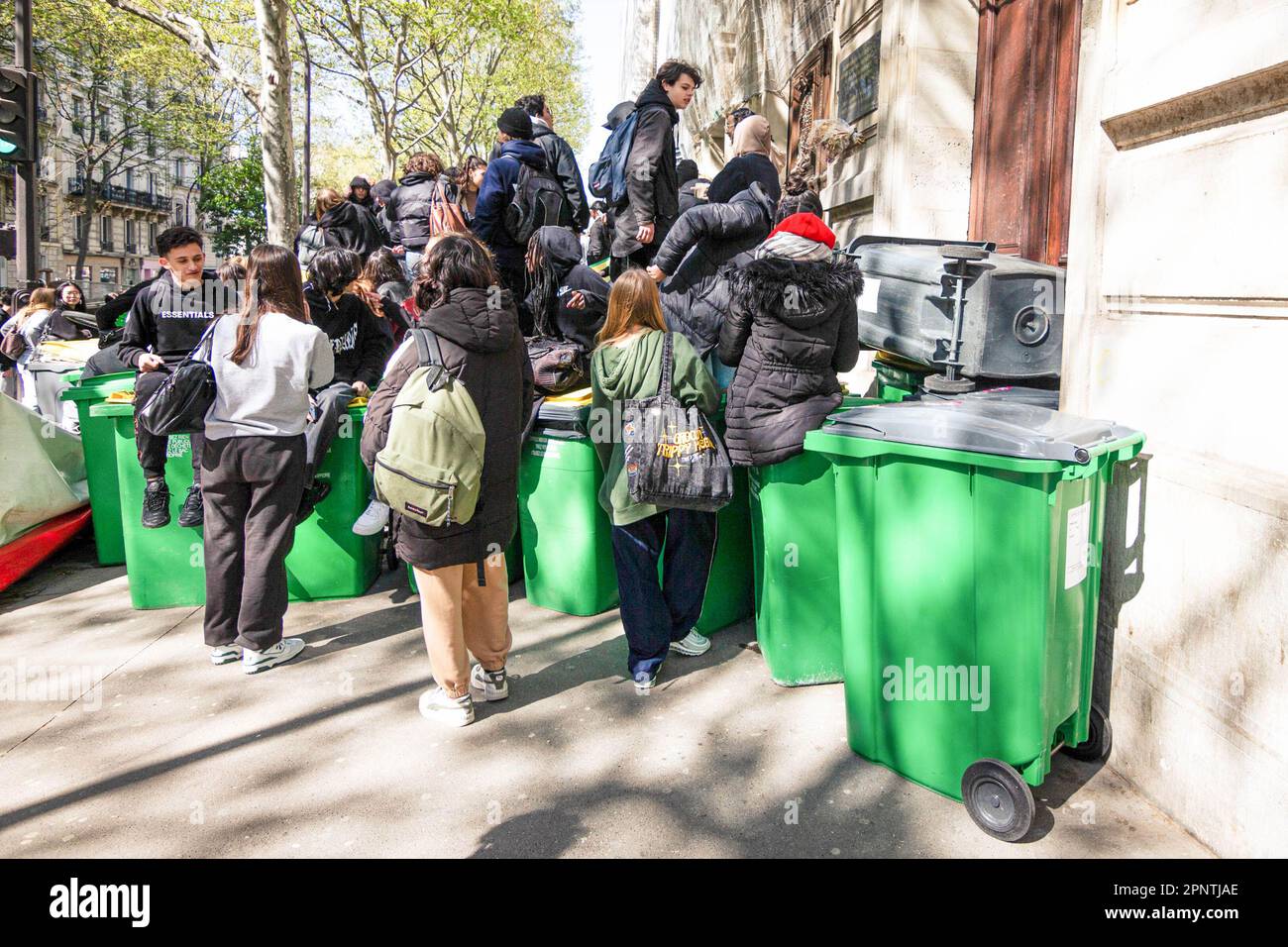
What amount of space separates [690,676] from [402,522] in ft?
4.99

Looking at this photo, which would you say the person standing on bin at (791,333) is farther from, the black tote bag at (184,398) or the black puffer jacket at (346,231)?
the black puffer jacket at (346,231)

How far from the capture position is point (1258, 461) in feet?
9.24

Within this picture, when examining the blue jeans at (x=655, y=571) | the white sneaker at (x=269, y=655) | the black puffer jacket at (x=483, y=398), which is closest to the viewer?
the black puffer jacket at (x=483, y=398)

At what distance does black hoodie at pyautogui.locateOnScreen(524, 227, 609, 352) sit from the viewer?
18.4 feet

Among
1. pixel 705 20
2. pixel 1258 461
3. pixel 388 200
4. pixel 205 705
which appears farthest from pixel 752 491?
pixel 705 20

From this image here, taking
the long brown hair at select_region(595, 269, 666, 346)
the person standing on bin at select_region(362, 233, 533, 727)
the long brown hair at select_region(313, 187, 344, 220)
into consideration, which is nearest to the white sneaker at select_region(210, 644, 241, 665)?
the person standing on bin at select_region(362, 233, 533, 727)

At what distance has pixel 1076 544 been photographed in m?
3.00

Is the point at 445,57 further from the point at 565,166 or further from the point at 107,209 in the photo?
the point at 107,209

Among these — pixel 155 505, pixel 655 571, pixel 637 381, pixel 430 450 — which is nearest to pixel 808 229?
pixel 637 381

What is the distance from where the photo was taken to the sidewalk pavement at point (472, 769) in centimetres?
302

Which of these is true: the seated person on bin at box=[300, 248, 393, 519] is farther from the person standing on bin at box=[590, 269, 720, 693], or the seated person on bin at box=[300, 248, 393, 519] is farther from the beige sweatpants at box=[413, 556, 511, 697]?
the person standing on bin at box=[590, 269, 720, 693]

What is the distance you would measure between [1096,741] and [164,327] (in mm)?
4915

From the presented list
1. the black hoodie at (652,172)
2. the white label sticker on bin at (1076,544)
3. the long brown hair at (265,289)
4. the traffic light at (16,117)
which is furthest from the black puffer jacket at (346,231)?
the white label sticker on bin at (1076,544)

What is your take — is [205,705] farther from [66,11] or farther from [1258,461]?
[66,11]
